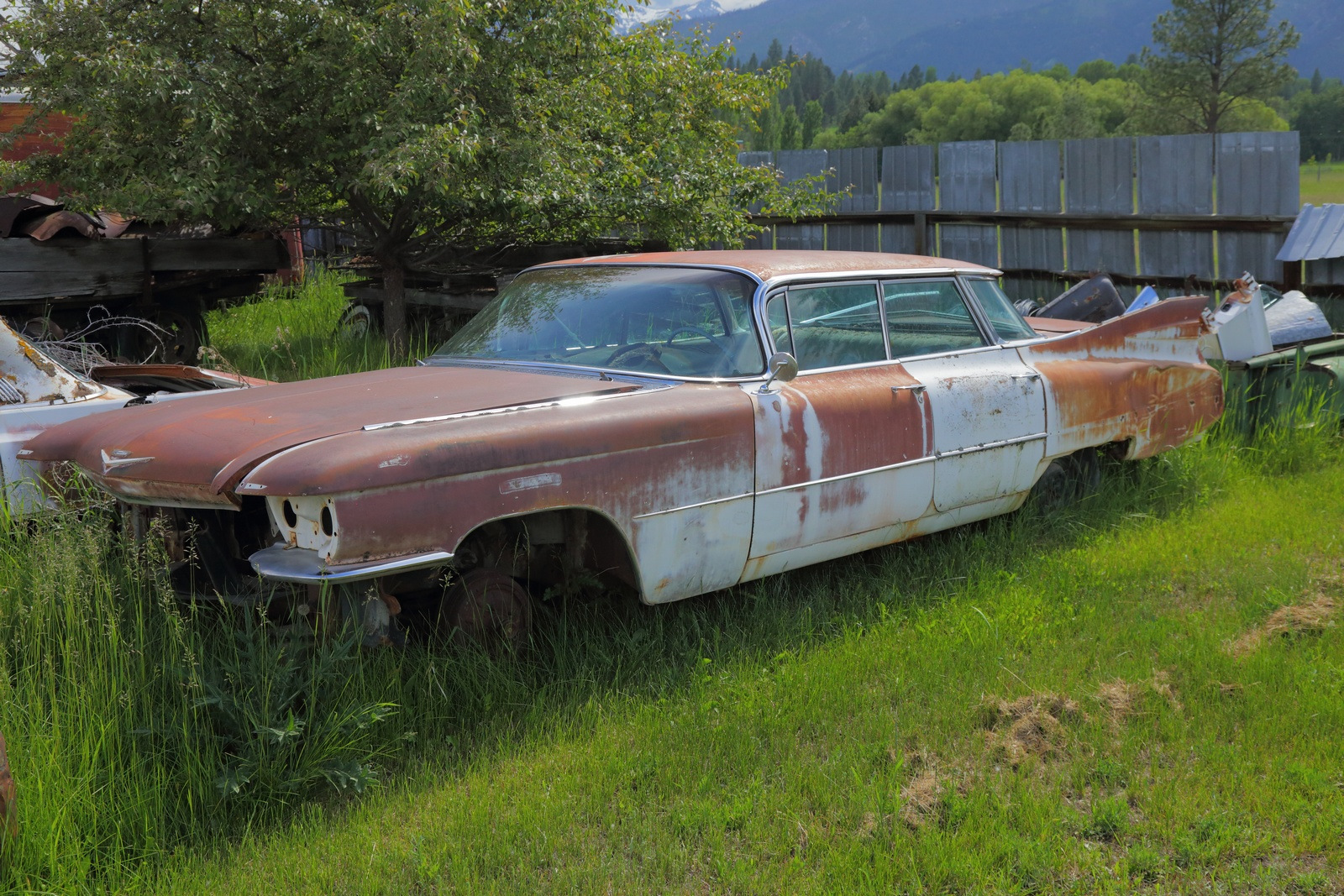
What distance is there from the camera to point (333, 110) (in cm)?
729

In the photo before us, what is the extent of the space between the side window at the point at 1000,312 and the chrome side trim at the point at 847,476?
41.9 inches

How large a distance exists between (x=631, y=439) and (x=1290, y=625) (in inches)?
107

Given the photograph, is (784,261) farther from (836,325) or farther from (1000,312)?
(1000,312)

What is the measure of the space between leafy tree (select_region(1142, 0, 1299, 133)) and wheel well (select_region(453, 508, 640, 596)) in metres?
49.9

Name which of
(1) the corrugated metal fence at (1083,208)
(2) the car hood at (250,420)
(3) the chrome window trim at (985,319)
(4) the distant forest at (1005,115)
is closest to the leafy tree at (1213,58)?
(4) the distant forest at (1005,115)

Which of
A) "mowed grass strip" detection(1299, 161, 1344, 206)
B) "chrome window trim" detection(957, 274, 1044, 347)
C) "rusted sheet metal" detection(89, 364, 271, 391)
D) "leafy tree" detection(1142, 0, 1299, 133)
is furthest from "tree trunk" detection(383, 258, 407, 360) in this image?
"leafy tree" detection(1142, 0, 1299, 133)

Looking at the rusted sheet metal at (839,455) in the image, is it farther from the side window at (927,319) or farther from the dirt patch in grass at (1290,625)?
the dirt patch in grass at (1290,625)

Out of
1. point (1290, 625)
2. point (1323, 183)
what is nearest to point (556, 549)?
point (1290, 625)

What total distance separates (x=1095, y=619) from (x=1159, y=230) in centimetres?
651

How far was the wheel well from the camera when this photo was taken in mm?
3770

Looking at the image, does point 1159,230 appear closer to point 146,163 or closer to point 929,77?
point 146,163

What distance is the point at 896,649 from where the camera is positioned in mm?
4090

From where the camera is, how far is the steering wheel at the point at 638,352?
433cm

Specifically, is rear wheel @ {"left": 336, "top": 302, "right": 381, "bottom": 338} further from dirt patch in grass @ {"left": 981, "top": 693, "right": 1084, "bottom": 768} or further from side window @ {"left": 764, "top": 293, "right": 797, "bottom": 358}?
dirt patch in grass @ {"left": 981, "top": 693, "right": 1084, "bottom": 768}
